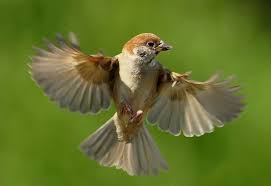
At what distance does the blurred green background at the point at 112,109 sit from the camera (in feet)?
15.0

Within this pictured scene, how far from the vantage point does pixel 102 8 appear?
16.8ft

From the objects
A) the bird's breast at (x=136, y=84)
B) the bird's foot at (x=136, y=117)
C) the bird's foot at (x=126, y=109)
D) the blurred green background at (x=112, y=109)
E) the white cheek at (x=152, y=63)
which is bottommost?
the bird's foot at (x=136, y=117)

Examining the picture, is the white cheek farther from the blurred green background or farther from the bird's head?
the blurred green background

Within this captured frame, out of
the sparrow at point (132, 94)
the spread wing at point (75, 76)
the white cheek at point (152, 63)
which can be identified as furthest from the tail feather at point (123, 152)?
the white cheek at point (152, 63)

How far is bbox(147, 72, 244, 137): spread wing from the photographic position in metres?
2.67

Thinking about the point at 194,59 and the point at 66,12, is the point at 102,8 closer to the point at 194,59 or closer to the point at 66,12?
the point at 66,12

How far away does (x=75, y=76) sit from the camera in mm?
2629

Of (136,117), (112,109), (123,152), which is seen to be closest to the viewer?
(136,117)

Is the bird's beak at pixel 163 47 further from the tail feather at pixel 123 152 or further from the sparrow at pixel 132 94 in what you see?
the tail feather at pixel 123 152

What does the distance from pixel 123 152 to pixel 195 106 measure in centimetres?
26

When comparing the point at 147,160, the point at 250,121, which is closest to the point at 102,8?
the point at 250,121

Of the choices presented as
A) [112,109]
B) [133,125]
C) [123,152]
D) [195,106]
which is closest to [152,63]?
[133,125]

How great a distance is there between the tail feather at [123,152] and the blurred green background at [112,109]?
1.54m

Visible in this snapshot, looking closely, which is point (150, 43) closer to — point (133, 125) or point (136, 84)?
point (136, 84)
